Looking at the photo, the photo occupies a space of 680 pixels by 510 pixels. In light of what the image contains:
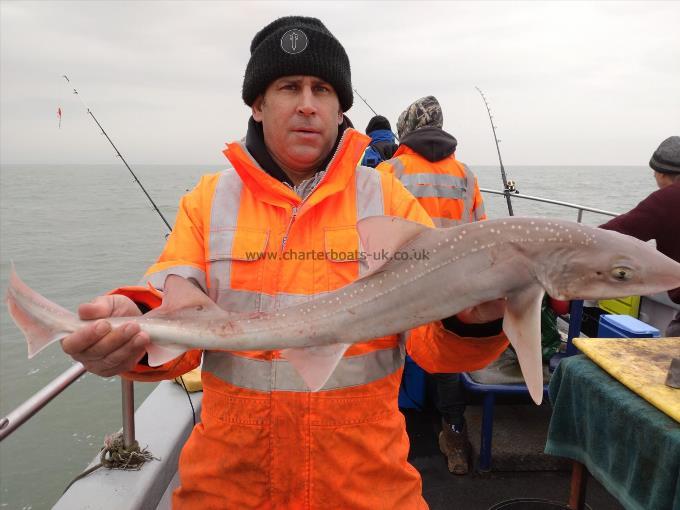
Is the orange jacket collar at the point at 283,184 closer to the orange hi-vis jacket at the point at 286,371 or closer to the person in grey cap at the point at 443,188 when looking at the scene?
the orange hi-vis jacket at the point at 286,371

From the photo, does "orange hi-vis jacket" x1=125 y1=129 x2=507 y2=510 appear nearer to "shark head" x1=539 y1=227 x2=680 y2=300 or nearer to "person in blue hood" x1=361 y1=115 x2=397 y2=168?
"shark head" x1=539 y1=227 x2=680 y2=300

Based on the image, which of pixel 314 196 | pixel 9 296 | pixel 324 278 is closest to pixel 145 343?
pixel 9 296

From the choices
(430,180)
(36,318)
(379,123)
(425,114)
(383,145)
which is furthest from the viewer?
(379,123)

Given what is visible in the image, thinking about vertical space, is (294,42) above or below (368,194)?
above

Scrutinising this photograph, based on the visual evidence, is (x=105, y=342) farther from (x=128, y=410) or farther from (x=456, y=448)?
(x=456, y=448)

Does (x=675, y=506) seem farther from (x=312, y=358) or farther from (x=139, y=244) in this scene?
(x=139, y=244)

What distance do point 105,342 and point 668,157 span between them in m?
4.80

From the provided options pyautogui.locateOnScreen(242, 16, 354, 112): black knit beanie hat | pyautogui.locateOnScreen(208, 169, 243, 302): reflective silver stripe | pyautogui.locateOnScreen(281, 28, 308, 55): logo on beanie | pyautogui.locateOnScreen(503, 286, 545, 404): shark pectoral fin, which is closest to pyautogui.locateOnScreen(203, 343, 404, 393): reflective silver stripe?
pyautogui.locateOnScreen(208, 169, 243, 302): reflective silver stripe

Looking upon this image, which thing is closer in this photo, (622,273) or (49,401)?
(622,273)

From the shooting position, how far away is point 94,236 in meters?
26.9

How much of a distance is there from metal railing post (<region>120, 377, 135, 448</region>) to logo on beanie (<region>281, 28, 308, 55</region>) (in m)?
2.05

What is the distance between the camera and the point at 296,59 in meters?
2.32

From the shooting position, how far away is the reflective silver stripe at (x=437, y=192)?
451 centimetres

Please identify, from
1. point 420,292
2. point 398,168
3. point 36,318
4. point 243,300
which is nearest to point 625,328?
point 398,168
